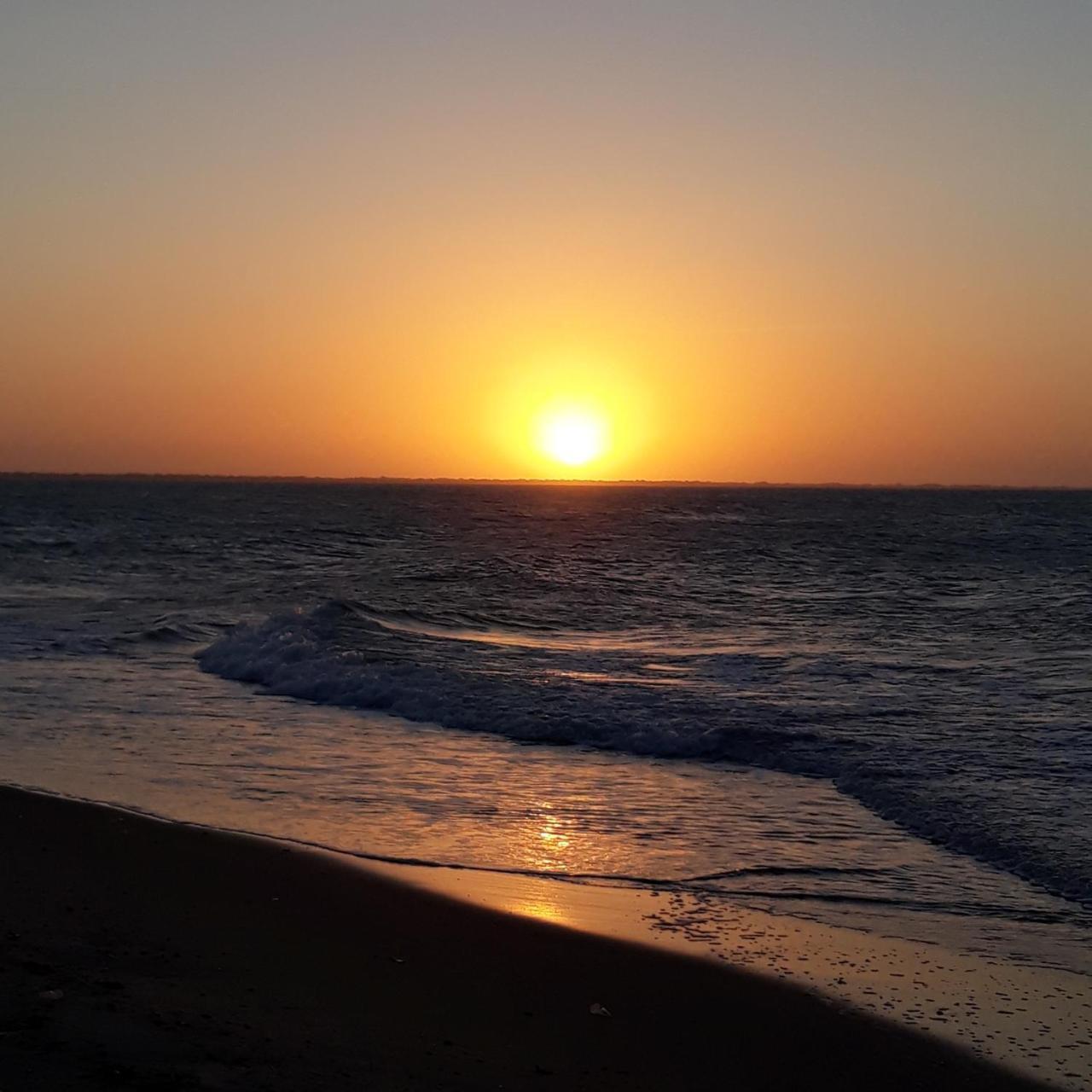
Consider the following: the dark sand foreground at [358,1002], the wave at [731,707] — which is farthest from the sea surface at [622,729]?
the dark sand foreground at [358,1002]

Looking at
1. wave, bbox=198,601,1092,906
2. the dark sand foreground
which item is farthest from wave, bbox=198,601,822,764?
the dark sand foreground

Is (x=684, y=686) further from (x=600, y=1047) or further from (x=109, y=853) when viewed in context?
(x=600, y=1047)

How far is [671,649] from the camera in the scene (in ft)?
70.5

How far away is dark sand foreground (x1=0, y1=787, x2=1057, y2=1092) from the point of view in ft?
16.3

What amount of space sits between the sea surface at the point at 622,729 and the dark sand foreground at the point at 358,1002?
50.9 inches

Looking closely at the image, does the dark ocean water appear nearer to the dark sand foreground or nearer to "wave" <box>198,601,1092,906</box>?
"wave" <box>198,601,1092,906</box>

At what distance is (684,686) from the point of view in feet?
55.1

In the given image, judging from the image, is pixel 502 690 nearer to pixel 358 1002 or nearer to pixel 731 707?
pixel 731 707

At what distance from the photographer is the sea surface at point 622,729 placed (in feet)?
28.2

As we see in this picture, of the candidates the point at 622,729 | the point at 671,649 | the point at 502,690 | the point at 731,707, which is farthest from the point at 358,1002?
the point at 671,649

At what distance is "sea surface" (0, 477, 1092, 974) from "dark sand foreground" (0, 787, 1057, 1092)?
1.29 m

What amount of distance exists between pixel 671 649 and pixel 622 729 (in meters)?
8.07

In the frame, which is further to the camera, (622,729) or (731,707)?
(731,707)

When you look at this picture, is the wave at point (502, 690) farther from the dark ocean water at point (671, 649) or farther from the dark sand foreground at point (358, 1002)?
the dark sand foreground at point (358, 1002)
